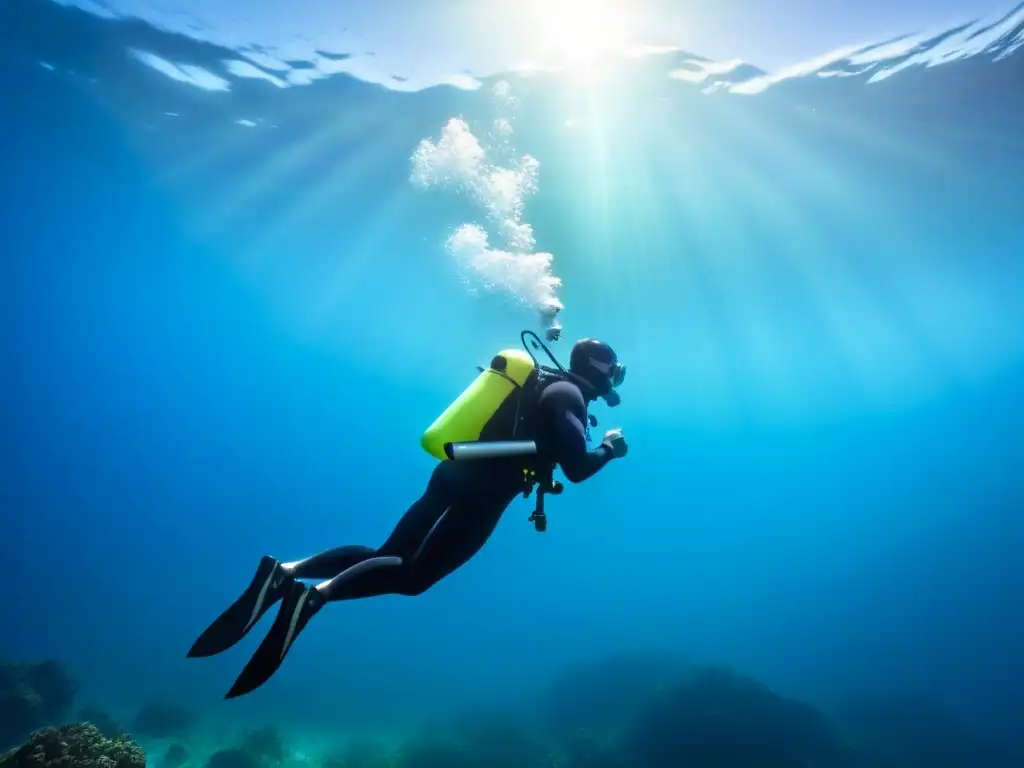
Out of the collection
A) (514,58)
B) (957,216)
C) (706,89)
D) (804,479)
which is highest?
(804,479)

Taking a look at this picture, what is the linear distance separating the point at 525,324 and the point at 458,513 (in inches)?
1156

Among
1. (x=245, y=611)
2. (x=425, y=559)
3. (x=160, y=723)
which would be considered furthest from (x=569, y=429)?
(x=160, y=723)

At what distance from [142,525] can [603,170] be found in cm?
13117

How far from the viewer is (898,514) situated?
431 feet

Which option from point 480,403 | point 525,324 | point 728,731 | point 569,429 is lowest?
point 728,731

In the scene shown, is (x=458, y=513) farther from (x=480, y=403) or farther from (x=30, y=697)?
(x=30, y=697)

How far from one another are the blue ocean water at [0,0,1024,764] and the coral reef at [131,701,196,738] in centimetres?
138

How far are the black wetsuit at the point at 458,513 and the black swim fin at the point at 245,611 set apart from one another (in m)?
0.24

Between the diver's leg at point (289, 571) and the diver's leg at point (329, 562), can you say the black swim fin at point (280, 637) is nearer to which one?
the diver's leg at point (289, 571)

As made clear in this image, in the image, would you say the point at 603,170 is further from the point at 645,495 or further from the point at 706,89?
the point at 645,495

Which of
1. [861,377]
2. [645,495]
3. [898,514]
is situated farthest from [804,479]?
[861,377]

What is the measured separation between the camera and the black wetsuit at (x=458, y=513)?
154 inches

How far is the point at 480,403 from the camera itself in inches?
174

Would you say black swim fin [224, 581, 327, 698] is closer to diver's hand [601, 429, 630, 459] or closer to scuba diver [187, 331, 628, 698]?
scuba diver [187, 331, 628, 698]
